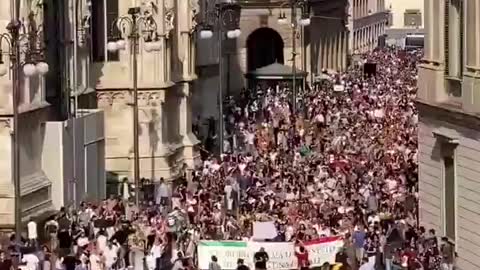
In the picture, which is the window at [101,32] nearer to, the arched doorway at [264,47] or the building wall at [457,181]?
the building wall at [457,181]

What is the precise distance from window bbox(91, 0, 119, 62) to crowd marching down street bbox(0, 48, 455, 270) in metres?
4.53

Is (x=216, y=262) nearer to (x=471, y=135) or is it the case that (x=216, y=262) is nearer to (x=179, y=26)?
(x=471, y=135)

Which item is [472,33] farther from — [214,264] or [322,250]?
[214,264]

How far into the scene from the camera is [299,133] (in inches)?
2368

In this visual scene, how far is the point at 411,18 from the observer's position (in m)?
163

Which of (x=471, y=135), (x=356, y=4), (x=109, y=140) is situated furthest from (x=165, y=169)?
(x=356, y=4)

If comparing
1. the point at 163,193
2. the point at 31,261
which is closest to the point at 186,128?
the point at 163,193

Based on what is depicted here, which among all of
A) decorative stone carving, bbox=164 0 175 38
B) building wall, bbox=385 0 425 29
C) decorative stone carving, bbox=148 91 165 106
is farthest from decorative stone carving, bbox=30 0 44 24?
building wall, bbox=385 0 425 29

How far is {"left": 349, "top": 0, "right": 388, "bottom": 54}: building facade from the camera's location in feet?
434

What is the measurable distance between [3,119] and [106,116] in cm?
1196

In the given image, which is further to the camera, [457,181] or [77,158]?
[77,158]

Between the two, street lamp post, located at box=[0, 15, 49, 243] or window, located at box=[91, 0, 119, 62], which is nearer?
street lamp post, located at box=[0, 15, 49, 243]

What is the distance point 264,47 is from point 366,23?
45.1 m

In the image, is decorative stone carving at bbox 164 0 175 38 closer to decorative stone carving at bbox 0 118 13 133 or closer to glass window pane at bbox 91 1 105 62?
glass window pane at bbox 91 1 105 62
